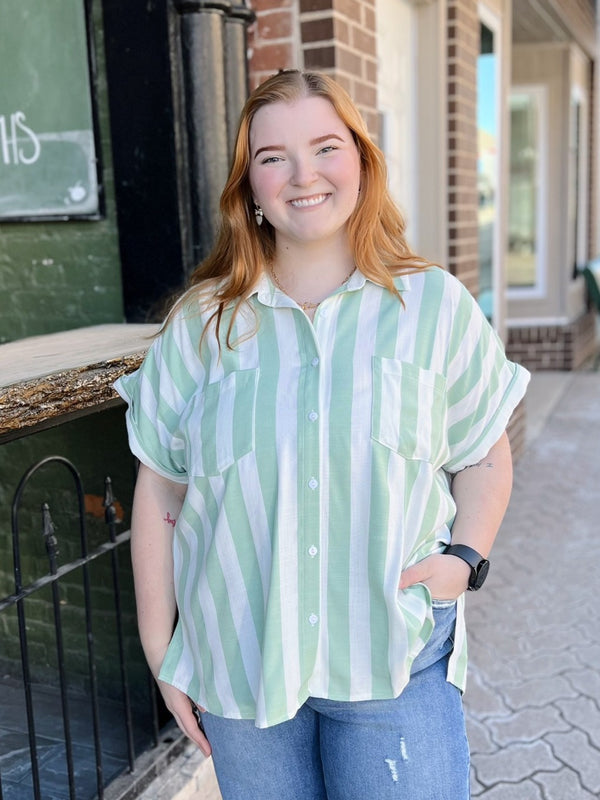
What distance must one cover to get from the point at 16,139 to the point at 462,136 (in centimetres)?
280

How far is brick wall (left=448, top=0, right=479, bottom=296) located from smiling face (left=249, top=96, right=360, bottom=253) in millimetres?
3453

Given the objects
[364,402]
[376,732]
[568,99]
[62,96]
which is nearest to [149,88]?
[62,96]

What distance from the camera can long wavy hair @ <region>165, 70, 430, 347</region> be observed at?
151 centimetres

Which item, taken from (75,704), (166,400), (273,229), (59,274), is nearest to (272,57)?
(59,274)

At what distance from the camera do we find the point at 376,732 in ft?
4.72

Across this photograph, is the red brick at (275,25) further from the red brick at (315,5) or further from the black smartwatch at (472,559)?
the black smartwatch at (472,559)

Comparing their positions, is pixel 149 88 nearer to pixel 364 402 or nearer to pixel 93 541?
pixel 93 541

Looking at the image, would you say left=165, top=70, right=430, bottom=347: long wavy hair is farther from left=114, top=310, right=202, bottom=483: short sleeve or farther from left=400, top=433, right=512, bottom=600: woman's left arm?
left=400, top=433, right=512, bottom=600: woman's left arm

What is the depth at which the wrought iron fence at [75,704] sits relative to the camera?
2.13 m

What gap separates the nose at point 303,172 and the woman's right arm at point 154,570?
59 centimetres

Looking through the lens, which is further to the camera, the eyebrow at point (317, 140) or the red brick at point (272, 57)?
the red brick at point (272, 57)

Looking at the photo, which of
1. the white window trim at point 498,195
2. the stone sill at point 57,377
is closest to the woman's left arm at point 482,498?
the stone sill at point 57,377

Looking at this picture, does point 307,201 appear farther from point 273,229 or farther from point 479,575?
point 479,575

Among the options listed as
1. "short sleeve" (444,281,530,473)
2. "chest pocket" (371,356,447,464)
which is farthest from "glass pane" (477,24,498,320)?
"chest pocket" (371,356,447,464)
